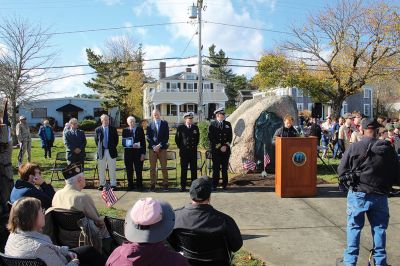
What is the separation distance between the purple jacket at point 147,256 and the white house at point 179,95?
52.7 metres

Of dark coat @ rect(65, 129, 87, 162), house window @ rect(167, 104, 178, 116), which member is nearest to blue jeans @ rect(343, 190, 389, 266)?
dark coat @ rect(65, 129, 87, 162)

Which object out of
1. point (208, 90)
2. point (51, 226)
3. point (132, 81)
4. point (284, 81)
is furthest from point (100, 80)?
point (51, 226)

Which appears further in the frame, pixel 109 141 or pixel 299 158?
pixel 109 141

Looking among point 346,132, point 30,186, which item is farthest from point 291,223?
point 346,132

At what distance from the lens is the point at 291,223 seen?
7250mm

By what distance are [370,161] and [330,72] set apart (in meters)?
31.6

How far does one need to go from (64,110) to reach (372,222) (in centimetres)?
5232

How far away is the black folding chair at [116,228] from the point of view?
4.44 m

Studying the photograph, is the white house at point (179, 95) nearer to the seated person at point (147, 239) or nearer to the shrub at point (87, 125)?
the shrub at point (87, 125)

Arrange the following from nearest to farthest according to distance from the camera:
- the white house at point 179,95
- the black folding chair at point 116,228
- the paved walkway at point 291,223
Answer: the black folding chair at point 116,228 < the paved walkway at point 291,223 < the white house at point 179,95

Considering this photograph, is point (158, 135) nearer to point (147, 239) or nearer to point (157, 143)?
point (157, 143)

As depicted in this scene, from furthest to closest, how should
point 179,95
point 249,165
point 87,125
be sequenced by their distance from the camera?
point 179,95
point 87,125
point 249,165

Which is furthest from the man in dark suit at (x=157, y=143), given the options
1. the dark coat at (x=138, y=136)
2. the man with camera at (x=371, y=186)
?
the man with camera at (x=371, y=186)

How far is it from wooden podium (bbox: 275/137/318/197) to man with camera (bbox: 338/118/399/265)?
3.83 m
